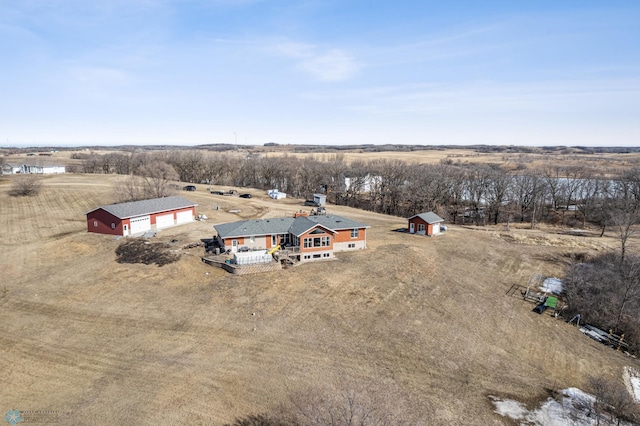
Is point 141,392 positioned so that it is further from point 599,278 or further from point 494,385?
point 599,278

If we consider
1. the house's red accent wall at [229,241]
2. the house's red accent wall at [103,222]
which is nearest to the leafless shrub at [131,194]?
the house's red accent wall at [103,222]

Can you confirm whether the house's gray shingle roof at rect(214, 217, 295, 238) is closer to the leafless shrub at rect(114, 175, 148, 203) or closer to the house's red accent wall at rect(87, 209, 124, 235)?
the house's red accent wall at rect(87, 209, 124, 235)

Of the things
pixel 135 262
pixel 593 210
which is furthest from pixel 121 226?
pixel 593 210

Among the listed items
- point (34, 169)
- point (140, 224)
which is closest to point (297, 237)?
point (140, 224)

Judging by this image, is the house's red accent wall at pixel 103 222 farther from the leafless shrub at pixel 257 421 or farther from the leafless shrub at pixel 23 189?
the leafless shrub at pixel 257 421

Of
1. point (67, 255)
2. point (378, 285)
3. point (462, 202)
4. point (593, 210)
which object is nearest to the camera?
point (378, 285)

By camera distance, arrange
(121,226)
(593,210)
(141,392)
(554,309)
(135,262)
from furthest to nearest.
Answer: (593,210) → (121,226) → (135,262) → (554,309) → (141,392)

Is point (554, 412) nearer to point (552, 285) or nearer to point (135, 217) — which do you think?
point (552, 285)
